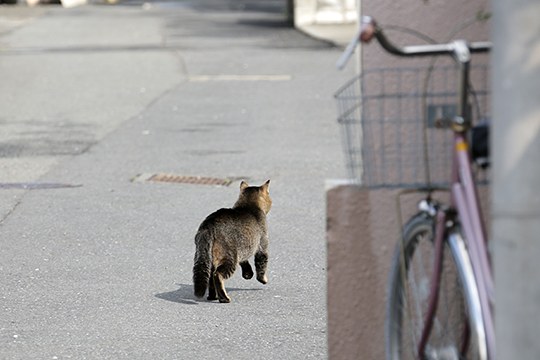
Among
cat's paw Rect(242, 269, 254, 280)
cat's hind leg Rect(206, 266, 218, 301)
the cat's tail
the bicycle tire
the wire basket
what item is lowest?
cat's paw Rect(242, 269, 254, 280)

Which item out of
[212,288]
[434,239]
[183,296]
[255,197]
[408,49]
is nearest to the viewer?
[408,49]

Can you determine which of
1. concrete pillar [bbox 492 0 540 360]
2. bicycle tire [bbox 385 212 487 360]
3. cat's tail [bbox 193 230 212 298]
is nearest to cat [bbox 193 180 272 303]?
cat's tail [bbox 193 230 212 298]

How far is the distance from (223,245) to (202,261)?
14 centimetres

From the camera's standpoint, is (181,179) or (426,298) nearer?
(426,298)

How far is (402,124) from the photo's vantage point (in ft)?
16.4

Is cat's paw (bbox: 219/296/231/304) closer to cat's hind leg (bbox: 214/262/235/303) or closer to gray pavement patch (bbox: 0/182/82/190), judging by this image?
cat's hind leg (bbox: 214/262/235/303)

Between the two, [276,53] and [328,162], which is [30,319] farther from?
[276,53]

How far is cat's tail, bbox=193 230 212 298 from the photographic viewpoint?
22.6 ft

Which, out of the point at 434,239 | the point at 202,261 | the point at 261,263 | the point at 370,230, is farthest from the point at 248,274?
the point at 434,239

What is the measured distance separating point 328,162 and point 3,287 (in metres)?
4.86

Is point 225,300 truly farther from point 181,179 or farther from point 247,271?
point 181,179

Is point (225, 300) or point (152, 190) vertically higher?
point (225, 300)

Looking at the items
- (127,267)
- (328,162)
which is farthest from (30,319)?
(328,162)

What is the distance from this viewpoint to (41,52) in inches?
883
